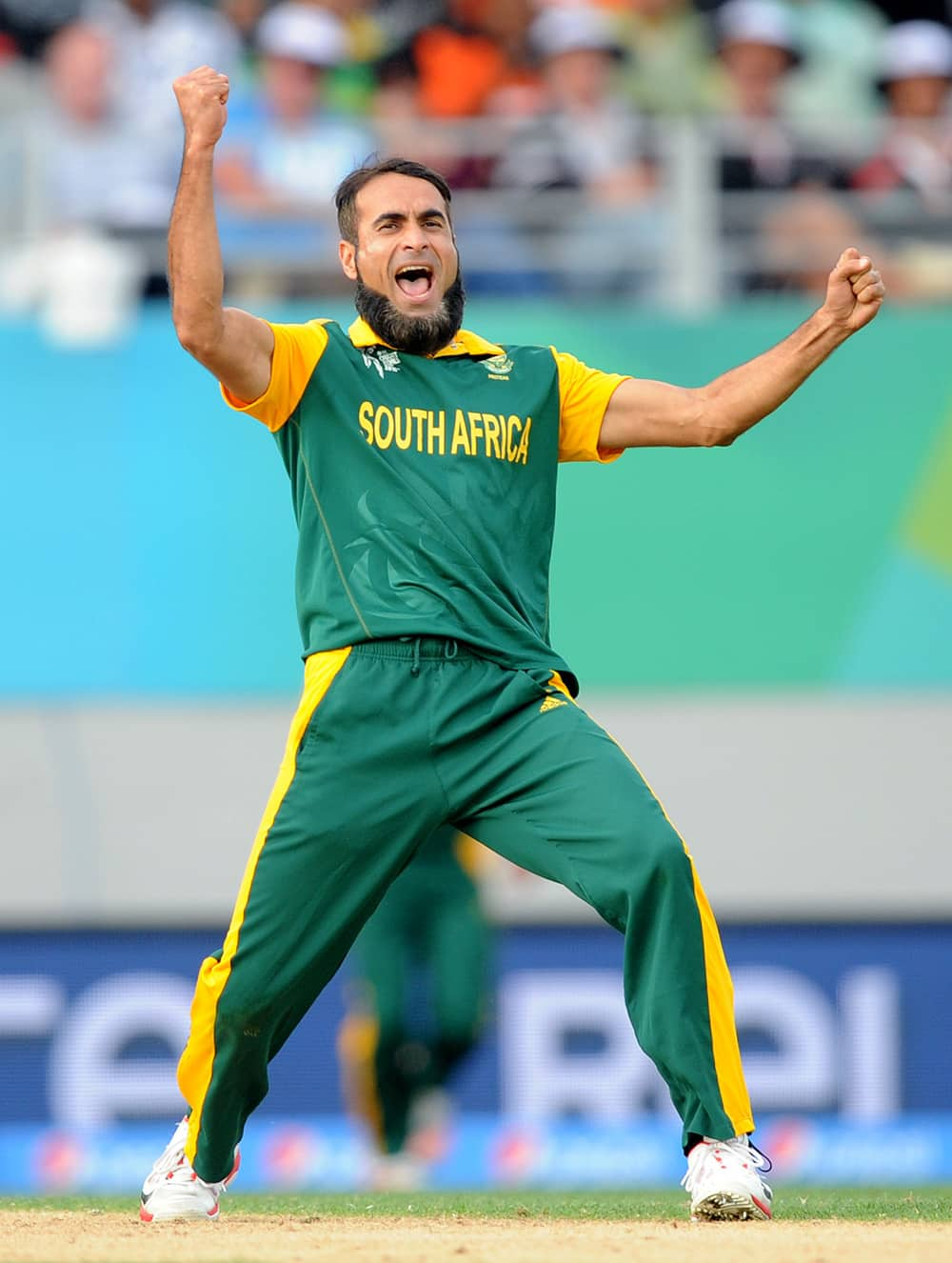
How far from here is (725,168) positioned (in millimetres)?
12094

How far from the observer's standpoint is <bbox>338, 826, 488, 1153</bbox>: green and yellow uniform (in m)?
8.61

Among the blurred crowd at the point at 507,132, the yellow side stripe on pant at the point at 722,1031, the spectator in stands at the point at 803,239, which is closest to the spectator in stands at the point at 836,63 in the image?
the blurred crowd at the point at 507,132

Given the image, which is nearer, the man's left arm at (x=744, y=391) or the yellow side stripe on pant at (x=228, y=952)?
the yellow side stripe on pant at (x=228, y=952)

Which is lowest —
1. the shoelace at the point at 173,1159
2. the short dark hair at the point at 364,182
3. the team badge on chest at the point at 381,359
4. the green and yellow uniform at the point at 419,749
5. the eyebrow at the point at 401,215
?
the shoelace at the point at 173,1159

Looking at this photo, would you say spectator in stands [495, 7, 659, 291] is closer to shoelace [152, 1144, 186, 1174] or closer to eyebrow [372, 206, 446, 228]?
eyebrow [372, 206, 446, 228]

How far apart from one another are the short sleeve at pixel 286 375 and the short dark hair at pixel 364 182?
398 mm

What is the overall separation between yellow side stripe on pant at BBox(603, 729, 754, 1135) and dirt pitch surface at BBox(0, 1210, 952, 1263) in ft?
0.87

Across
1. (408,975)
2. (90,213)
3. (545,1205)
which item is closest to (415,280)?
(545,1205)

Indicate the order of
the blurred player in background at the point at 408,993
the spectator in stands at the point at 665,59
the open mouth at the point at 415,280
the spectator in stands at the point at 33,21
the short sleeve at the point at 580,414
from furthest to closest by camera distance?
the spectator in stands at the point at 33,21 < the spectator in stands at the point at 665,59 < the blurred player in background at the point at 408,993 < the short sleeve at the point at 580,414 < the open mouth at the point at 415,280

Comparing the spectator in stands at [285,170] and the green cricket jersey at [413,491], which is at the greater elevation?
Answer: the spectator in stands at [285,170]

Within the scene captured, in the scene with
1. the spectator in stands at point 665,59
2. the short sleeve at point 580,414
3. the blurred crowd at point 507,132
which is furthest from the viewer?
the spectator in stands at point 665,59

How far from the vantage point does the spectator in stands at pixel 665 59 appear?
516 inches

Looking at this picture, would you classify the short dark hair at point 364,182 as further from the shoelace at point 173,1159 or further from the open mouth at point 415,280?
the shoelace at point 173,1159

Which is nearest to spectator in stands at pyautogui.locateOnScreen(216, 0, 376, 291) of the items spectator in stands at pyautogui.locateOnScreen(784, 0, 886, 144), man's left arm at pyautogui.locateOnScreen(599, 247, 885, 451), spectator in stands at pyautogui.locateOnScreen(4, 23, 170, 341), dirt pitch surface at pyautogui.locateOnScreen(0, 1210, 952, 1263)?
spectator in stands at pyautogui.locateOnScreen(4, 23, 170, 341)
